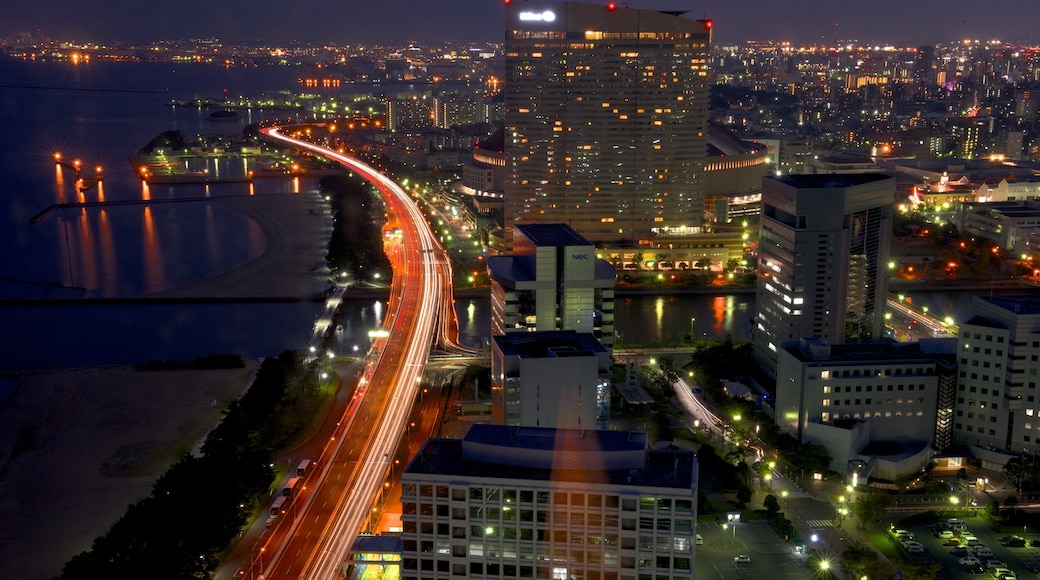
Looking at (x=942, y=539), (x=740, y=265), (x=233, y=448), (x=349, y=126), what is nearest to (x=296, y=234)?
(x=740, y=265)

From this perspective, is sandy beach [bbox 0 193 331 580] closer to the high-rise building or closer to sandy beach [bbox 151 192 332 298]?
sandy beach [bbox 151 192 332 298]

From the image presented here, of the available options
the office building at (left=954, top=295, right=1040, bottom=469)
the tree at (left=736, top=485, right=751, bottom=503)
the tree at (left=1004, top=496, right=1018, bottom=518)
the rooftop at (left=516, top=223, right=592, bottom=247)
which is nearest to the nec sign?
the rooftop at (left=516, top=223, right=592, bottom=247)

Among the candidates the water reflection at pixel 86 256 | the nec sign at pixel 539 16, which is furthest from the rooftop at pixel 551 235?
the water reflection at pixel 86 256

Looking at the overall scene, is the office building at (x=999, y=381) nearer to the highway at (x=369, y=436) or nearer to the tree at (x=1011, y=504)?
the tree at (x=1011, y=504)

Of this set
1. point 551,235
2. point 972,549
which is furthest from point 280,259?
point 972,549

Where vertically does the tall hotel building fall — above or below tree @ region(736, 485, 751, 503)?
above

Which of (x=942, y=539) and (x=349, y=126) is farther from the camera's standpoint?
(x=349, y=126)

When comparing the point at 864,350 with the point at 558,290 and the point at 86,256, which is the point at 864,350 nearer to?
the point at 558,290

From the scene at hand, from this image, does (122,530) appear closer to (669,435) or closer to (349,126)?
(669,435)
